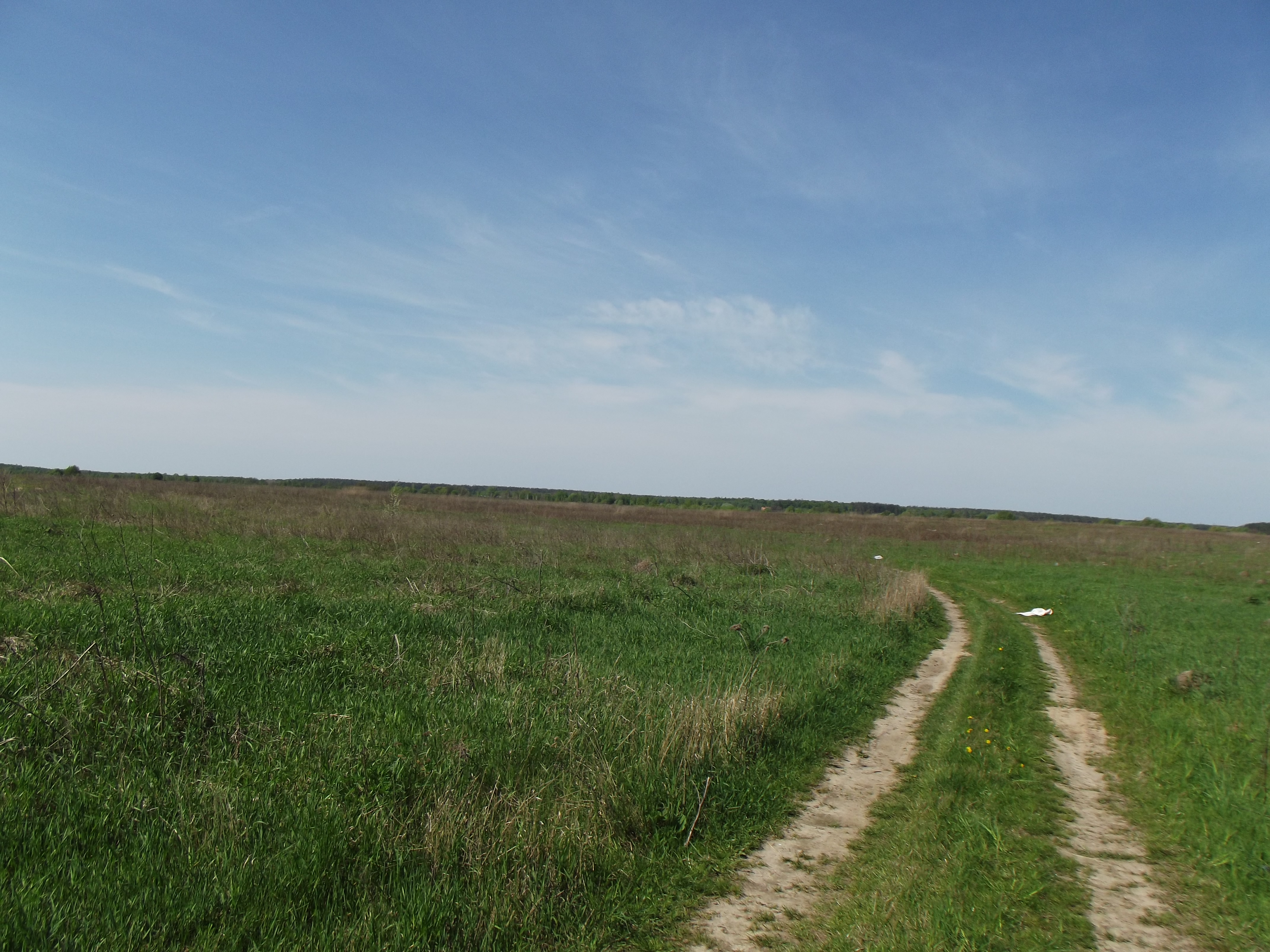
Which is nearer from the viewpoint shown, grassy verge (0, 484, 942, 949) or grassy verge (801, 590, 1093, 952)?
grassy verge (0, 484, 942, 949)

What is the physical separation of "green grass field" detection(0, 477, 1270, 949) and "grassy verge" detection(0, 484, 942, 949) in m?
0.03

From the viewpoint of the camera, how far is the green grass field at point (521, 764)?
3.82 m

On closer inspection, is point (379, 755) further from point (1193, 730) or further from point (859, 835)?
point (1193, 730)

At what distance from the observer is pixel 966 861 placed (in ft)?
15.5

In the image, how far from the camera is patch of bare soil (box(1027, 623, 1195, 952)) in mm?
4055

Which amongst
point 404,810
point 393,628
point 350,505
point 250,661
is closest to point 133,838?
point 404,810

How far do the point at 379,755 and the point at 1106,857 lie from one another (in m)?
5.34

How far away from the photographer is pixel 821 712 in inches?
312

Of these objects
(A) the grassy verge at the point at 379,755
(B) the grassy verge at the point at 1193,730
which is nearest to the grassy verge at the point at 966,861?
(B) the grassy verge at the point at 1193,730

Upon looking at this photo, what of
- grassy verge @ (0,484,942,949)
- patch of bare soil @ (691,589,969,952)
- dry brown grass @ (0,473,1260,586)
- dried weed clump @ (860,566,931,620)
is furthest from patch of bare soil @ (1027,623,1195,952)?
dry brown grass @ (0,473,1260,586)

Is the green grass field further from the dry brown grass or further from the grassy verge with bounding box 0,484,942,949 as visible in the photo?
the dry brown grass

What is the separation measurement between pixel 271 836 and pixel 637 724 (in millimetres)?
3065

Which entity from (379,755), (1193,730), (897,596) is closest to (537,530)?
(897,596)

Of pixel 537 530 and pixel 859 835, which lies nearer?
pixel 859 835
